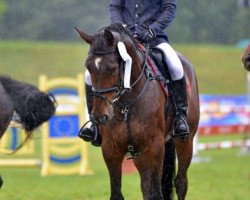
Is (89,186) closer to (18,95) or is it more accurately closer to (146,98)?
(18,95)

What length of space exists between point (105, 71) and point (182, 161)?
2.75 metres

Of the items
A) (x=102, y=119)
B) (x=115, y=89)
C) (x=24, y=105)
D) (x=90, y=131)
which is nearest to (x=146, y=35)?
(x=90, y=131)

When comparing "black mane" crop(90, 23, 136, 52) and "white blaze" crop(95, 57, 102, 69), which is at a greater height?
"black mane" crop(90, 23, 136, 52)

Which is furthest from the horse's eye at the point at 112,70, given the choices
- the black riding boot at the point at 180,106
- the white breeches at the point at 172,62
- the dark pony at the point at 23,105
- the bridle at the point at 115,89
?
the dark pony at the point at 23,105

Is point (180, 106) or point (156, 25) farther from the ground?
point (156, 25)

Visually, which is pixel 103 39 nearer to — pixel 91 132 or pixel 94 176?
pixel 91 132

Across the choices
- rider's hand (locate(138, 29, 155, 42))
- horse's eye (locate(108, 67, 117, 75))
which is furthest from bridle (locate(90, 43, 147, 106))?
rider's hand (locate(138, 29, 155, 42))

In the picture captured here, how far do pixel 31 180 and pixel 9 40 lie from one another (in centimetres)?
2978

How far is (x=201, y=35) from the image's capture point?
38.7m

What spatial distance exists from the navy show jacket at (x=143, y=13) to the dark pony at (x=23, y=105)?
8.46 feet

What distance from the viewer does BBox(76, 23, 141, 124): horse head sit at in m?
7.53

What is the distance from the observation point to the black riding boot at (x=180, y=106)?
902cm

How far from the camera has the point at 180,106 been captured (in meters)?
9.18

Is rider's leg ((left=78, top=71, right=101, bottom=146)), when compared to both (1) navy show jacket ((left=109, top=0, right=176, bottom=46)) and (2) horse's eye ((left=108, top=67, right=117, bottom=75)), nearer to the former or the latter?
(1) navy show jacket ((left=109, top=0, right=176, bottom=46))
